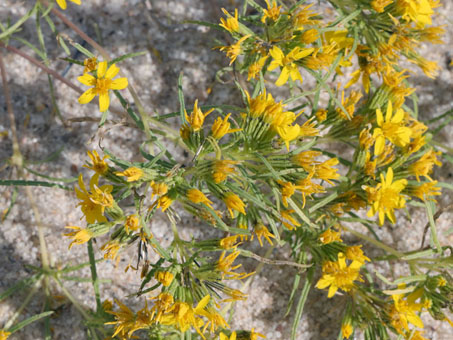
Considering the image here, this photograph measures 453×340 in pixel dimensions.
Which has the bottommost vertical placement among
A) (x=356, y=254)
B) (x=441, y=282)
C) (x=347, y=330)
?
(x=347, y=330)

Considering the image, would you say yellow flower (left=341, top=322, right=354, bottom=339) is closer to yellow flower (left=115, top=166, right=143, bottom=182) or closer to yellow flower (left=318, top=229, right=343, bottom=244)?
yellow flower (left=318, top=229, right=343, bottom=244)

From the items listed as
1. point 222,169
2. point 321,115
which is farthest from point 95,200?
point 321,115

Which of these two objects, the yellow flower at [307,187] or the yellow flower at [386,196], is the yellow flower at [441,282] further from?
the yellow flower at [307,187]

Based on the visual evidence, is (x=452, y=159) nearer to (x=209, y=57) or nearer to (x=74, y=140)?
(x=209, y=57)

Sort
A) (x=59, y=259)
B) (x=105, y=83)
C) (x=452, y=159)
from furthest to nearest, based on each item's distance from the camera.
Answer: (x=59, y=259) < (x=452, y=159) < (x=105, y=83)

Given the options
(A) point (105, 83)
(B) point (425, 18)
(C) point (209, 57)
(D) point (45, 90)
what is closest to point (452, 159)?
(B) point (425, 18)

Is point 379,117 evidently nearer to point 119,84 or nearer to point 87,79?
point 119,84
